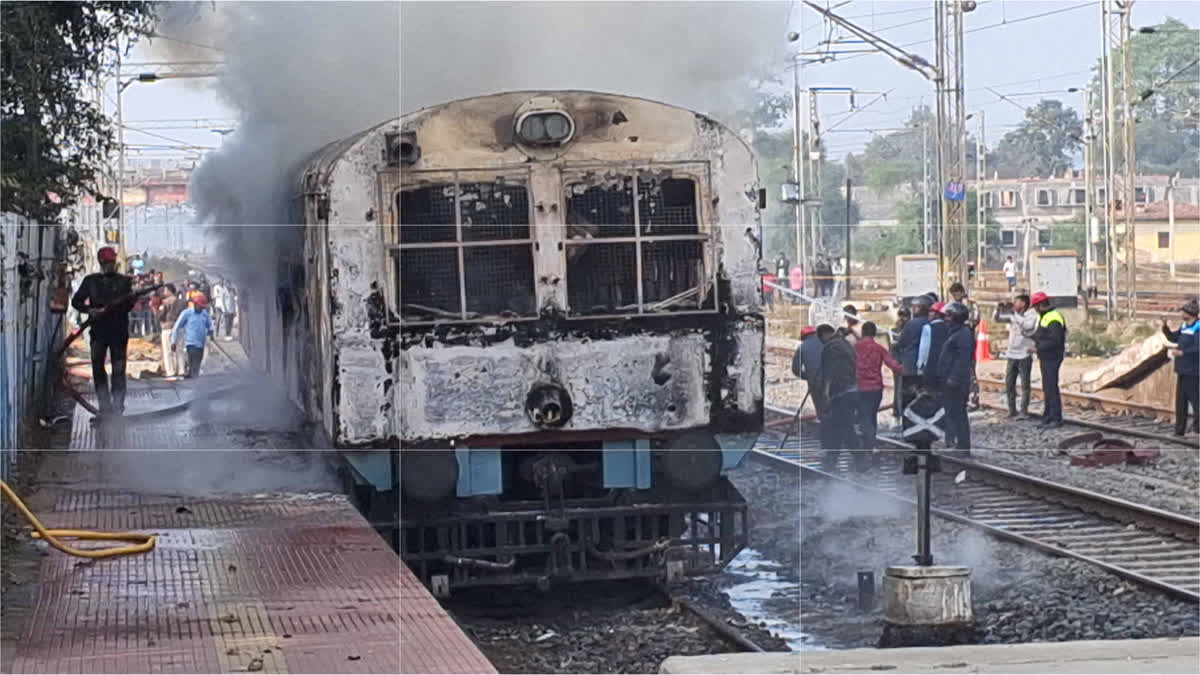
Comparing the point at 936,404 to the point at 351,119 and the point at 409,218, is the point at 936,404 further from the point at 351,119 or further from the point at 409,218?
the point at 351,119

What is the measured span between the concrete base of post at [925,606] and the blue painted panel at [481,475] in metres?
1.55

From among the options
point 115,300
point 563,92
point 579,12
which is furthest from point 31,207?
point 579,12

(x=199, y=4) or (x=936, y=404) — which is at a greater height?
(x=199, y=4)

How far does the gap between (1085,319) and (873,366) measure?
1.88 meters

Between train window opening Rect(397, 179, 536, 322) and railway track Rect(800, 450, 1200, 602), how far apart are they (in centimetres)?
285

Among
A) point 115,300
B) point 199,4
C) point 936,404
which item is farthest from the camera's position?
point 199,4

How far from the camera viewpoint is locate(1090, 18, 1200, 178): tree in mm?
7289

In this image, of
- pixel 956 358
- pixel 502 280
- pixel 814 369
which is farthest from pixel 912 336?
pixel 502 280

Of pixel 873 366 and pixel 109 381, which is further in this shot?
pixel 873 366

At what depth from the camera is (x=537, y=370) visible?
19.4 feet

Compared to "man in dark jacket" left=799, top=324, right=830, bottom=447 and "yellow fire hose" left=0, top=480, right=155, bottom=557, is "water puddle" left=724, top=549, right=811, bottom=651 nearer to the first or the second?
"man in dark jacket" left=799, top=324, right=830, bottom=447

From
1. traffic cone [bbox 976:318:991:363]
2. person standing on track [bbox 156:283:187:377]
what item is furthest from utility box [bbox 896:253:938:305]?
person standing on track [bbox 156:283:187:377]

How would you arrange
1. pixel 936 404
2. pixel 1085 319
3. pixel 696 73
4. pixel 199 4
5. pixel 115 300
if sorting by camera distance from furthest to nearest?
pixel 1085 319 → pixel 696 73 → pixel 199 4 → pixel 936 404 → pixel 115 300

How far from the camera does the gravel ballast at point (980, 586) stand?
638cm
